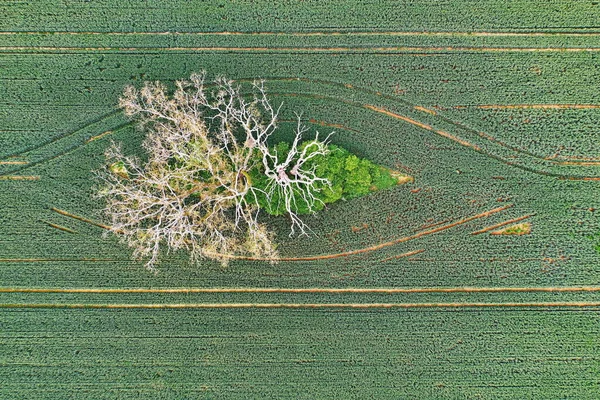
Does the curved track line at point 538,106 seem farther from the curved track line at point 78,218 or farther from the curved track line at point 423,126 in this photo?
the curved track line at point 78,218

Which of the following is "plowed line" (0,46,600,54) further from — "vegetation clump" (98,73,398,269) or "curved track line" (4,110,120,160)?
"curved track line" (4,110,120,160)

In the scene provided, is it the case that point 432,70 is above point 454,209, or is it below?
above

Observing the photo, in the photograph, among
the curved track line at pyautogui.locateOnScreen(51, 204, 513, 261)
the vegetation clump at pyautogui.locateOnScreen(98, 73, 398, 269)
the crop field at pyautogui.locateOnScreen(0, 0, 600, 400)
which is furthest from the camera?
the curved track line at pyautogui.locateOnScreen(51, 204, 513, 261)

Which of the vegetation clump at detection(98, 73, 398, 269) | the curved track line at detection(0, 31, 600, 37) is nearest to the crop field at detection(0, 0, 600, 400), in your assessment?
the curved track line at detection(0, 31, 600, 37)

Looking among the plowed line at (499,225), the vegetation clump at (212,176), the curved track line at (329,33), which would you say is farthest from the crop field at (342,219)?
the vegetation clump at (212,176)

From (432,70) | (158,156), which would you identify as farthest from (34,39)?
(432,70)

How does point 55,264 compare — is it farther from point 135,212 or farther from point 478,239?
point 478,239
